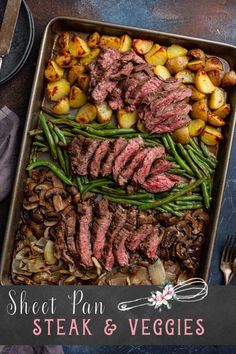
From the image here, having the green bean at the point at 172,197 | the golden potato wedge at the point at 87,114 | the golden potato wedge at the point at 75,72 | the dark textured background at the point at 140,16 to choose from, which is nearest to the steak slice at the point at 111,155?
the golden potato wedge at the point at 87,114

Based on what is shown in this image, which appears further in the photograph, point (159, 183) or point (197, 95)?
point (197, 95)

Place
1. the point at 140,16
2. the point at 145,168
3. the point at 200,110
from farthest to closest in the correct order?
the point at 140,16 < the point at 200,110 < the point at 145,168

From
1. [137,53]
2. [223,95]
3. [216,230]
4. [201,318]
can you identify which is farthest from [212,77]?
[201,318]

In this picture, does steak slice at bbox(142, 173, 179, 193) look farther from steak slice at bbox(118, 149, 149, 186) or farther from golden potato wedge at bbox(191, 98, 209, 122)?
golden potato wedge at bbox(191, 98, 209, 122)

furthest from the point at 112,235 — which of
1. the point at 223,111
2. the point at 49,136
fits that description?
the point at 223,111

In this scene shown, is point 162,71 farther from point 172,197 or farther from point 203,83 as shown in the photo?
point 172,197

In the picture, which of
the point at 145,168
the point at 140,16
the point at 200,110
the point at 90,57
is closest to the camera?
the point at 145,168

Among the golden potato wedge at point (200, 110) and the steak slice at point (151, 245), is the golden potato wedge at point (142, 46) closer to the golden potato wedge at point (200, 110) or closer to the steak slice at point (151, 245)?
the golden potato wedge at point (200, 110)
